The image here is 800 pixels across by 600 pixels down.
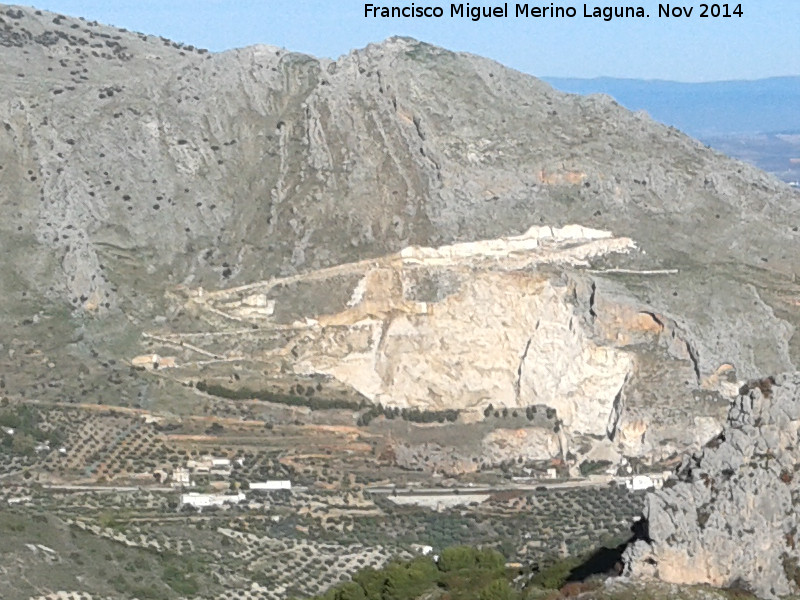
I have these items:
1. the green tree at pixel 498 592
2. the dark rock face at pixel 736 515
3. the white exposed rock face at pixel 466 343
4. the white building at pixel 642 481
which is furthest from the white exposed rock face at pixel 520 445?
Result: the dark rock face at pixel 736 515

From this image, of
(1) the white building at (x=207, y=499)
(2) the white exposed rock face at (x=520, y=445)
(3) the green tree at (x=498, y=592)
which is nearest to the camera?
(3) the green tree at (x=498, y=592)

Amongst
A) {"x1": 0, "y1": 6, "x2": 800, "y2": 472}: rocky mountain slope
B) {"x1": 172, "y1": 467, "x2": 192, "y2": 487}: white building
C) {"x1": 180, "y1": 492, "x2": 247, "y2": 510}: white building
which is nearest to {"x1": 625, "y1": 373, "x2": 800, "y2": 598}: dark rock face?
{"x1": 180, "y1": 492, "x2": 247, "y2": 510}: white building

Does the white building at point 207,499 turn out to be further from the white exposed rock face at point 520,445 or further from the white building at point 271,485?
the white exposed rock face at point 520,445

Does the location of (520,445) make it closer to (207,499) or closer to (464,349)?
(464,349)

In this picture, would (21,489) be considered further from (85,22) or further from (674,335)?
(85,22)

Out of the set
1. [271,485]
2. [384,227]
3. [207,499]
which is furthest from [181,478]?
[384,227]
